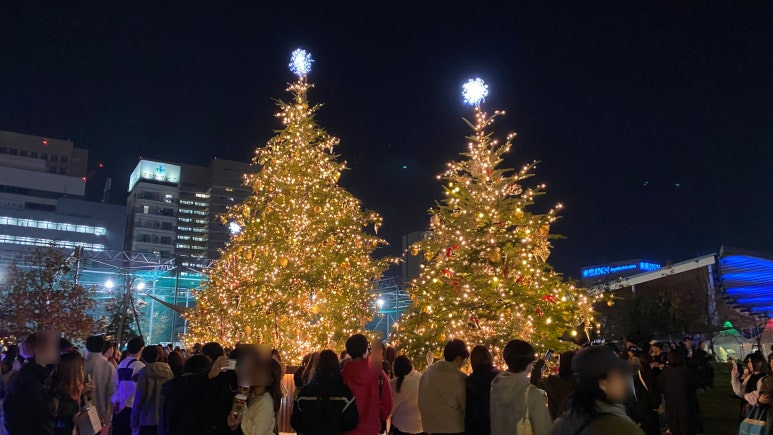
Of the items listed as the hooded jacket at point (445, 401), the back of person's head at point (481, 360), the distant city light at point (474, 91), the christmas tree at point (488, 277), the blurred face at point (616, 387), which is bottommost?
the hooded jacket at point (445, 401)

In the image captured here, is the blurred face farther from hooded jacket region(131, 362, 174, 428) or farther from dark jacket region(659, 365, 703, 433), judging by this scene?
dark jacket region(659, 365, 703, 433)

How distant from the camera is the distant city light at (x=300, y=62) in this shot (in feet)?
49.6

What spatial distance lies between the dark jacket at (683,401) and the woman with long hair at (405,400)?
5.50 meters

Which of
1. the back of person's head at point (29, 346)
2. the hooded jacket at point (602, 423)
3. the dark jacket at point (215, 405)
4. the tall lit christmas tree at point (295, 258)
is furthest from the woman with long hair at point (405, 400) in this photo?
the tall lit christmas tree at point (295, 258)

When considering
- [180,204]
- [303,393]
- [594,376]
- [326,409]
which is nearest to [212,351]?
[303,393]

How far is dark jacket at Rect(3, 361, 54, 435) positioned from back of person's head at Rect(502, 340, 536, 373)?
402cm

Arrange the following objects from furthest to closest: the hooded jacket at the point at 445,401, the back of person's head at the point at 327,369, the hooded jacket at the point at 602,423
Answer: the hooded jacket at the point at 445,401 → the back of person's head at the point at 327,369 → the hooded jacket at the point at 602,423

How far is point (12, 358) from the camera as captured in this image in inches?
309

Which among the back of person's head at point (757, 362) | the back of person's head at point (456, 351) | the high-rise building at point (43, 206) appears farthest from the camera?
the high-rise building at point (43, 206)

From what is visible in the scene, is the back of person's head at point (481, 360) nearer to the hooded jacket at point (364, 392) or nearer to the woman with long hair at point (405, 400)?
the hooded jacket at point (364, 392)

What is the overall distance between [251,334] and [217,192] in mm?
94545

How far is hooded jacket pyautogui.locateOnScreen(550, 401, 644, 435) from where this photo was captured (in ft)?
7.06

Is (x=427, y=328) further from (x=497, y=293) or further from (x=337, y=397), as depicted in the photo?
(x=337, y=397)

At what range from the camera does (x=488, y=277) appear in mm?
9852
